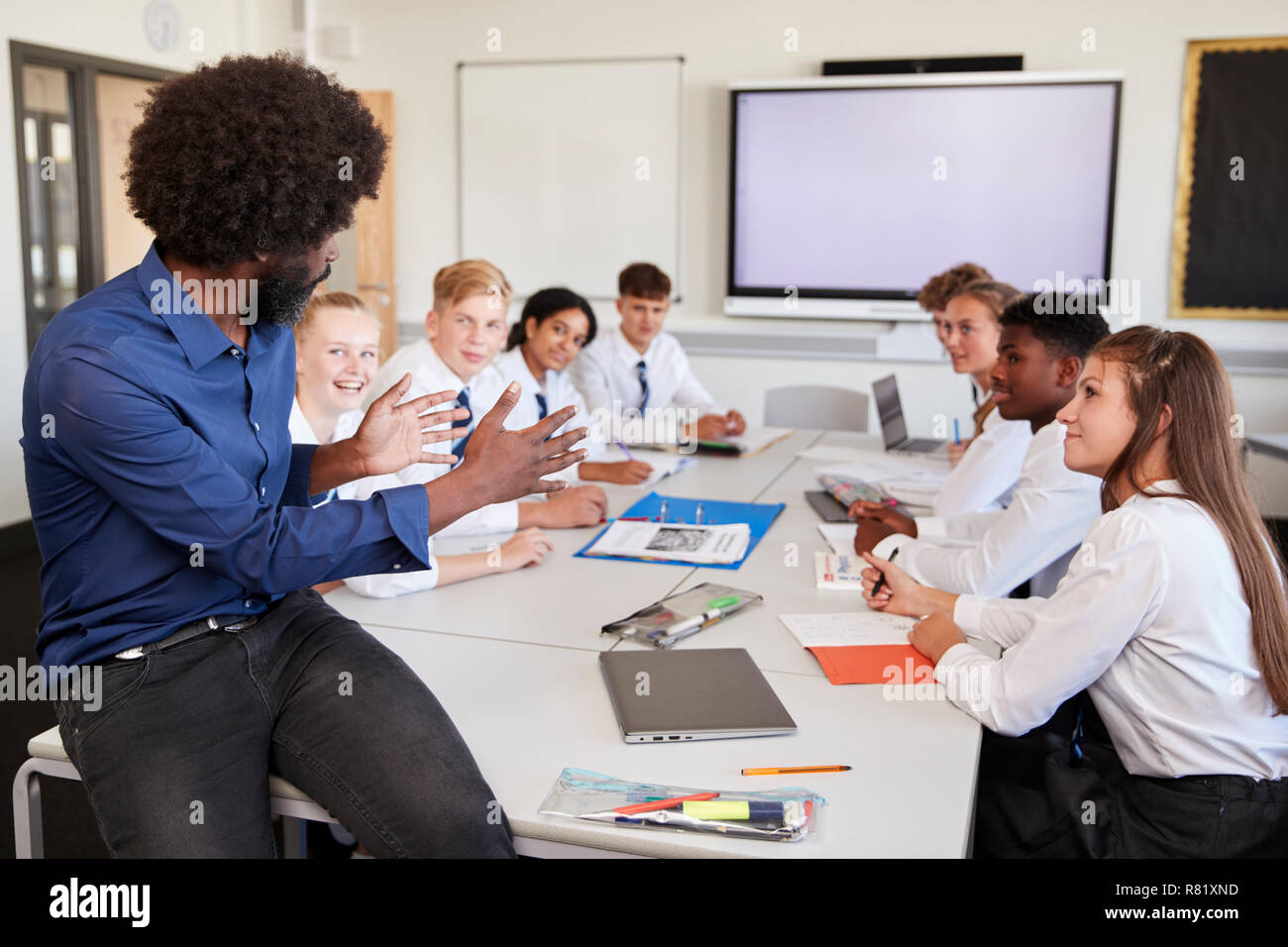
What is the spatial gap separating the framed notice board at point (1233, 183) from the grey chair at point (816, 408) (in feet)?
6.00

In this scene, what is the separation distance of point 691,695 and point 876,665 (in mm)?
338

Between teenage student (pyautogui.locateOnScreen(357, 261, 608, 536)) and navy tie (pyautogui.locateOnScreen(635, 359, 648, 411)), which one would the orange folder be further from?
navy tie (pyautogui.locateOnScreen(635, 359, 648, 411))

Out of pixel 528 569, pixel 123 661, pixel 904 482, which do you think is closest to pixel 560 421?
pixel 123 661

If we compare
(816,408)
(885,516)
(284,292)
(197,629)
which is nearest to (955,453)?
(885,516)

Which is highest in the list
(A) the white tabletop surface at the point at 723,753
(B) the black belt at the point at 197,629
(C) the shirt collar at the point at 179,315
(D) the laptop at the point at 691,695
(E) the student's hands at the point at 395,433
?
(C) the shirt collar at the point at 179,315

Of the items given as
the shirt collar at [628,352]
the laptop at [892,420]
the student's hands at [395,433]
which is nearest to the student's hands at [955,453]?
the laptop at [892,420]

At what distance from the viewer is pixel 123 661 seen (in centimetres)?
133

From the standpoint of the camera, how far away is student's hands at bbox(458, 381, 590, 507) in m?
1.37

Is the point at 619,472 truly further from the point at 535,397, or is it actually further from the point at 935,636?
the point at 935,636

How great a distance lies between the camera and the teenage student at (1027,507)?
6.84 feet

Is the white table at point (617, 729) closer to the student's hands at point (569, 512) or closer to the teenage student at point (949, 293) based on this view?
the student's hands at point (569, 512)

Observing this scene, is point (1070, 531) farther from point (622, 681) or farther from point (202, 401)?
point (202, 401)

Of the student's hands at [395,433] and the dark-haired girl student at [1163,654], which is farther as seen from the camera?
the student's hands at [395,433]

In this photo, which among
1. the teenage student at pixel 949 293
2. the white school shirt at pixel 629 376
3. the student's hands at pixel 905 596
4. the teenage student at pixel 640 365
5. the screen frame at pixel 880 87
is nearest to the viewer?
the student's hands at pixel 905 596
